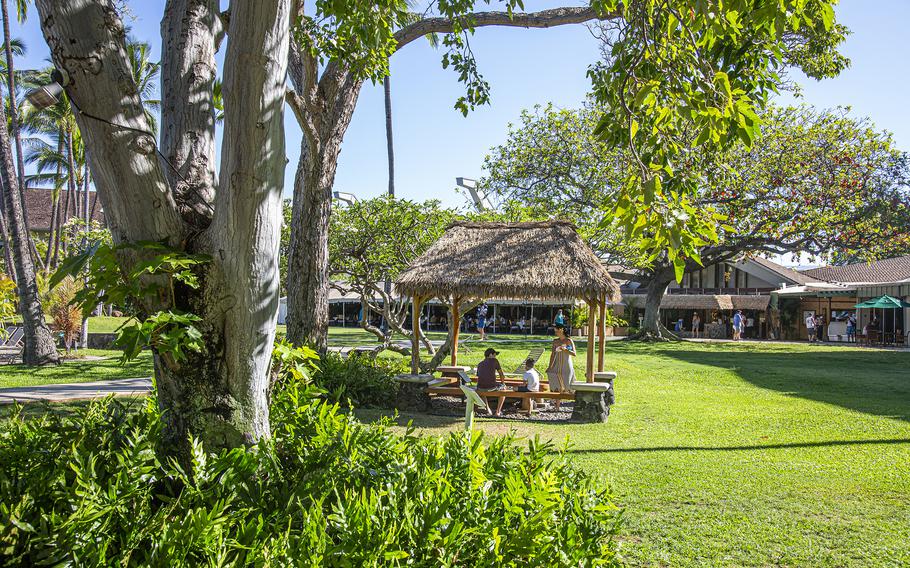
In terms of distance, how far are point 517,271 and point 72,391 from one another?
783cm

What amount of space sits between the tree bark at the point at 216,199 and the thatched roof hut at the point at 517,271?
8089 millimetres

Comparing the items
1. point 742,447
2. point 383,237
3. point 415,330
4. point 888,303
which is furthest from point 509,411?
point 888,303

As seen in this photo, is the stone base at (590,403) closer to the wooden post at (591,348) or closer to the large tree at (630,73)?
the wooden post at (591,348)

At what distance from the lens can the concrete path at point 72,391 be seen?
9797mm

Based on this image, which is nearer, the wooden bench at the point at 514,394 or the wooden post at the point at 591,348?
the wooden bench at the point at 514,394

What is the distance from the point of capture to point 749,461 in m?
7.66

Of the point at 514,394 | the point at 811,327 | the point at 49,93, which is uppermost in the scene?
the point at 49,93

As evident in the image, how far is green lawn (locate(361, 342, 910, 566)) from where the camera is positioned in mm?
4895

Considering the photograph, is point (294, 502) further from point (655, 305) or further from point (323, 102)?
point (655, 305)

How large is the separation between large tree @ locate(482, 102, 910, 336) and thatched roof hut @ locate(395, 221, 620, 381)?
A: 1084 centimetres

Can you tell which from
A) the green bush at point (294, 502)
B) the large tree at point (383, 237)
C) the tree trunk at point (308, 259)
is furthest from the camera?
the large tree at point (383, 237)

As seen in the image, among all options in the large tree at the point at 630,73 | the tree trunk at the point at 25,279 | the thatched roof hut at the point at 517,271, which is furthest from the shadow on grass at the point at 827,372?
the tree trunk at the point at 25,279

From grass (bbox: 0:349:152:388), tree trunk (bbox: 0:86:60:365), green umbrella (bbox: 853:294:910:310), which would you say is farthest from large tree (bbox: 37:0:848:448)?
green umbrella (bbox: 853:294:910:310)

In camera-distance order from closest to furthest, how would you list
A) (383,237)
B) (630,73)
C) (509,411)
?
1. (630,73)
2. (509,411)
3. (383,237)
